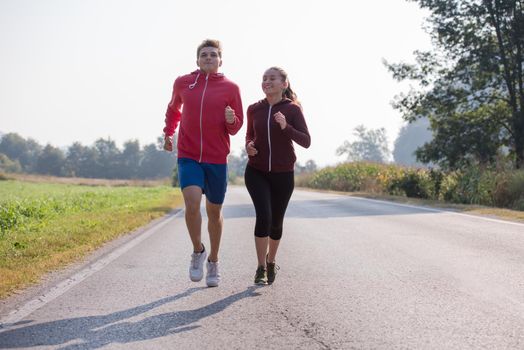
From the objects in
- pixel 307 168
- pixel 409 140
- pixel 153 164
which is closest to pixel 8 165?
pixel 153 164

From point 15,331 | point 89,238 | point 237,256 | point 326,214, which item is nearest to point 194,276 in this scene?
point 15,331

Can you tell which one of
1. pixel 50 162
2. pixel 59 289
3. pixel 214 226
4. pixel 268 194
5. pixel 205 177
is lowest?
pixel 59 289

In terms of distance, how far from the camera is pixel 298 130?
5.87 m

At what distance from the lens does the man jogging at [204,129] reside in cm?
565

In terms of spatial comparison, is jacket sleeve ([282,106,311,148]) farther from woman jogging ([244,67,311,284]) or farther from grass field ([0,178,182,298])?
grass field ([0,178,182,298])

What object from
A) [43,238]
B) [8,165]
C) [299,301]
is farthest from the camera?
[8,165]

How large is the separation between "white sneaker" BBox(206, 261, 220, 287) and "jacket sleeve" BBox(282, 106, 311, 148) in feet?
4.40

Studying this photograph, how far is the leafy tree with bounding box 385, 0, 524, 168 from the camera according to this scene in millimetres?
26500

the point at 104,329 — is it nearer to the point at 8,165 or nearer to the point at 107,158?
the point at 8,165

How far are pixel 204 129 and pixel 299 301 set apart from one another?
1.64m

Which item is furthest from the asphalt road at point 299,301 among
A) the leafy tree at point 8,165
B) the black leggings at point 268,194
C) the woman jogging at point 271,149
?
the leafy tree at point 8,165

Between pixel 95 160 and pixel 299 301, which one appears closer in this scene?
pixel 299 301

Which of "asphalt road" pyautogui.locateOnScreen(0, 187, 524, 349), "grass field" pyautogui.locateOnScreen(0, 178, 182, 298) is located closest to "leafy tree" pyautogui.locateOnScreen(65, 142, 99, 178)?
"grass field" pyautogui.locateOnScreen(0, 178, 182, 298)

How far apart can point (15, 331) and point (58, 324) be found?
1.00ft
